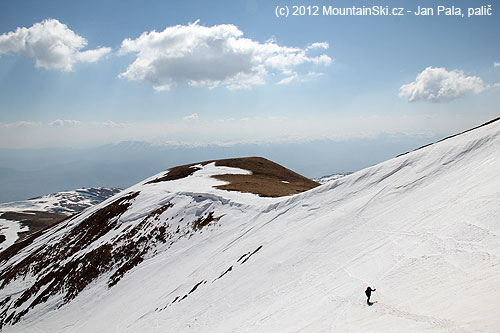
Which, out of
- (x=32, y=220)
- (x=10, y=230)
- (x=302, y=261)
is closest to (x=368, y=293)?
(x=302, y=261)

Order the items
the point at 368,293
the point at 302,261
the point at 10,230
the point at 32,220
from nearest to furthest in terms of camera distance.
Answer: the point at 368,293 < the point at 302,261 < the point at 10,230 < the point at 32,220

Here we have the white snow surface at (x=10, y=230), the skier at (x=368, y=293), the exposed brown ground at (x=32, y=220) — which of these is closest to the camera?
the skier at (x=368, y=293)

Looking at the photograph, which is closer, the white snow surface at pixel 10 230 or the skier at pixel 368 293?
the skier at pixel 368 293

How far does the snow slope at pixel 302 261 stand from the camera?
1202 centimetres

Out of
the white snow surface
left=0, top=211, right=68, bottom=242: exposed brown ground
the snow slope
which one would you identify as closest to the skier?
the snow slope

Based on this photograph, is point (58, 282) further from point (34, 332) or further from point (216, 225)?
point (216, 225)

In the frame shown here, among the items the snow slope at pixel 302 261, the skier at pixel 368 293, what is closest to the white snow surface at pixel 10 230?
the snow slope at pixel 302 261

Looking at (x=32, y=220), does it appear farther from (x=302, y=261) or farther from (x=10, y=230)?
(x=302, y=261)

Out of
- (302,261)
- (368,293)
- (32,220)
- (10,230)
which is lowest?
(32,220)

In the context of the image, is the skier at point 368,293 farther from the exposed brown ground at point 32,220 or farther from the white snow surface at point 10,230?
the exposed brown ground at point 32,220

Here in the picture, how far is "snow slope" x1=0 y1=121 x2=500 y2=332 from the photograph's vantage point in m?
12.0

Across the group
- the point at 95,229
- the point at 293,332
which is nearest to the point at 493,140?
the point at 293,332

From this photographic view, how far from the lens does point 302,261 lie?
21.1 meters

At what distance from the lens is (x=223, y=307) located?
2016 cm
